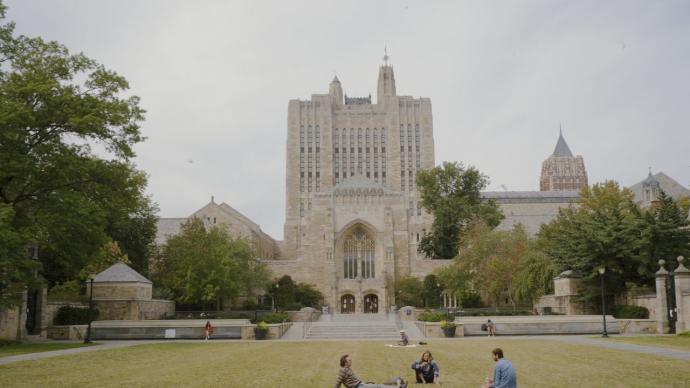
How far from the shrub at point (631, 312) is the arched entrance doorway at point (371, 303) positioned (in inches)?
1218

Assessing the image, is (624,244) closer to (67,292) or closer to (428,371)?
(428,371)

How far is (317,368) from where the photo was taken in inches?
654

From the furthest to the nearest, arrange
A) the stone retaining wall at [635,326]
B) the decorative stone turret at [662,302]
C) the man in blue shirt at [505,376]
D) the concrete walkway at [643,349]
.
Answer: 1. the stone retaining wall at [635,326]
2. the decorative stone turret at [662,302]
3. the concrete walkway at [643,349]
4. the man in blue shirt at [505,376]

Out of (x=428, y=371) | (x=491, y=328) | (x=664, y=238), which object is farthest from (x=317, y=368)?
(x=664, y=238)

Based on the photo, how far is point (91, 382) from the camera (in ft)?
45.6

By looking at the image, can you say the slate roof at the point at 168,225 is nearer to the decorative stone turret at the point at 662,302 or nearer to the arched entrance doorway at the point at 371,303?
the arched entrance doorway at the point at 371,303

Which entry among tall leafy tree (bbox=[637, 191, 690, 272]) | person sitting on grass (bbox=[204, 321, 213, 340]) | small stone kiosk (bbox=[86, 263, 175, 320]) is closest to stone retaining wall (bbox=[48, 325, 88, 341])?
person sitting on grass (bbox=[204, 321, 213, 340])

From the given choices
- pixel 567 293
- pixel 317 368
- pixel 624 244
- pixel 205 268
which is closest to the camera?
pixel 317 368

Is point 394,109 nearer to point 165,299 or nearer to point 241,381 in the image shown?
point 165,299

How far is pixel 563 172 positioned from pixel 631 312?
11586 cm

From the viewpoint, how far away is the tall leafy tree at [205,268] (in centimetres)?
4681

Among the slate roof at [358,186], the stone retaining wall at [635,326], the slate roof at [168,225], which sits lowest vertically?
the stone retaining wall at [635,326]

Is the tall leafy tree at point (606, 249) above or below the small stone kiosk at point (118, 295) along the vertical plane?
above


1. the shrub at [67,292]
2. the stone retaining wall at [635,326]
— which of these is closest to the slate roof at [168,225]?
the shrub at [67,292]
